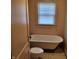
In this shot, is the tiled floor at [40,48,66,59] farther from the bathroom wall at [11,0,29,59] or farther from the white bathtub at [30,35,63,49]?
the bathroom wall at [11,0,29,59]

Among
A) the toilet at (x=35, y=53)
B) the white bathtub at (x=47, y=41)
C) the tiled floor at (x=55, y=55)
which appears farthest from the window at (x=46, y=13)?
the toilet at (x=35, y=53)

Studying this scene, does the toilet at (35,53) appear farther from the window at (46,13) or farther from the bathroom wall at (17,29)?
the bathroom wall at (17,29)

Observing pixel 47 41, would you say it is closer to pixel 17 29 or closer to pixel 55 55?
pixel 55 55

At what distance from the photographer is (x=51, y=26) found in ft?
19.0

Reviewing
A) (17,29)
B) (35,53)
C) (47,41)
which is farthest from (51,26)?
(17,29)

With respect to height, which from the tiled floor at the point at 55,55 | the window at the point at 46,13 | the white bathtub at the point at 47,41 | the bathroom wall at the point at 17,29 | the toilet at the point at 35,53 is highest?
the window at the point at 46,13

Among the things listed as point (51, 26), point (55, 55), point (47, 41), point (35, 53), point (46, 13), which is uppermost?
point (46, 13)

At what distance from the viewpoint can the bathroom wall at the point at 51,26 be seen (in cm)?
575

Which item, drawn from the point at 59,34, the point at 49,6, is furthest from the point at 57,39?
the point at 49,6

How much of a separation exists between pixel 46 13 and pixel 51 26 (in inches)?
21.1

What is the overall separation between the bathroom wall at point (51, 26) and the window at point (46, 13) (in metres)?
0.15
